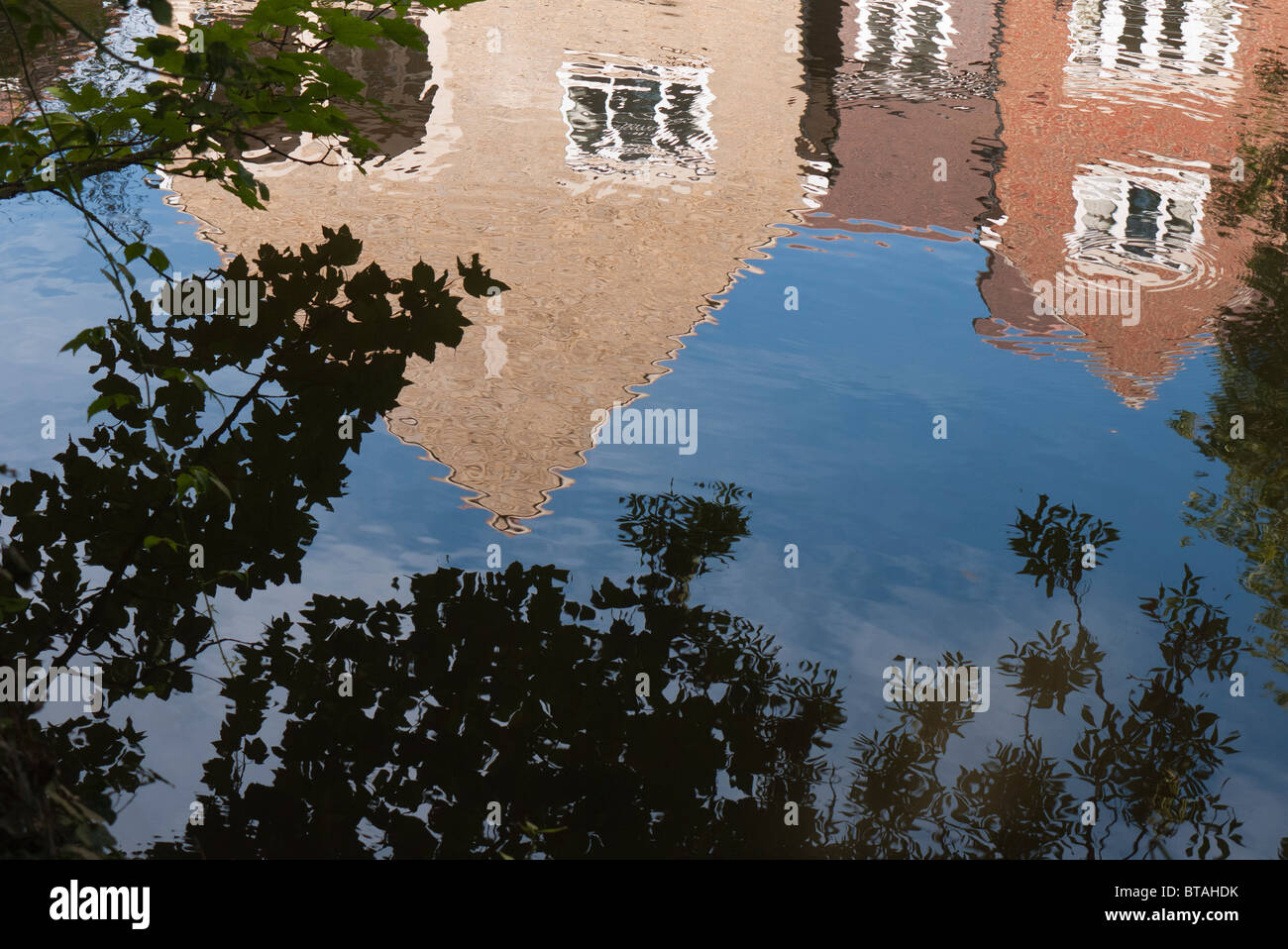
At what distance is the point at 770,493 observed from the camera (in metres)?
6.83

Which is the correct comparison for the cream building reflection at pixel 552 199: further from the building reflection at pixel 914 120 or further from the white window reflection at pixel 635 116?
the building reflection at pixel 914 120

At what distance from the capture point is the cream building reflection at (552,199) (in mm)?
8023

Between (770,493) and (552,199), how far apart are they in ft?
21.0

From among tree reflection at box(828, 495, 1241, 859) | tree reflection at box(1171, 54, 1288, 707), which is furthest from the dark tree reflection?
tree reflection at box(1171, 54, 1288, 707)

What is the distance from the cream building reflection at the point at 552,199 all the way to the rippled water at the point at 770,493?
60 mm

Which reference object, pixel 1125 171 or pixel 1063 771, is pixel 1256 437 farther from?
pixel 1125 171

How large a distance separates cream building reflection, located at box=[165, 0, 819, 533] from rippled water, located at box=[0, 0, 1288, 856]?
6 cm

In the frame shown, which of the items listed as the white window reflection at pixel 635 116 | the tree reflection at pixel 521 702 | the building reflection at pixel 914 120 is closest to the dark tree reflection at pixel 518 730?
the tree reflection at pixel 521 702

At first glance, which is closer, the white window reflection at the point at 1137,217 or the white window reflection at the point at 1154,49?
the white window reflection at the point at 1137,217

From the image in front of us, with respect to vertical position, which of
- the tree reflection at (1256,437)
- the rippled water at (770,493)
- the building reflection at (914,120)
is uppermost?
the building reflection at (914,120)

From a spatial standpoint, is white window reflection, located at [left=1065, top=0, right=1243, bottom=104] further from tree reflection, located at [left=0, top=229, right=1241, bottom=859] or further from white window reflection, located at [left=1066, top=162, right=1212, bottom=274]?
tree reflection, located at [left=0, top=229, right=1241, bottom=859]

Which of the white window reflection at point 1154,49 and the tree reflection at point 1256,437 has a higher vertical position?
the white window reflection at point 1154,49

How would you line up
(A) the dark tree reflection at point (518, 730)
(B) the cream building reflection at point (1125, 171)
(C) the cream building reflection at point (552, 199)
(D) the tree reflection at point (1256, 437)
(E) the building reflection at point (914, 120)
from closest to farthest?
(A) the dark tree reflection at point (518, 730) → (D) the tree reflection at point (1256, 437) → (C) the cream building reflection at point (552, 199) → (B) the cream building reflection at point (1125, 171) → (E) the building reflection at point (914, 120)
